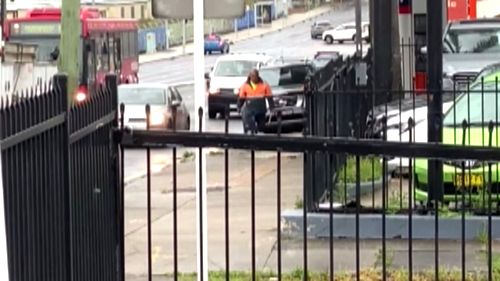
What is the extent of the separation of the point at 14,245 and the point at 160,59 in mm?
78212

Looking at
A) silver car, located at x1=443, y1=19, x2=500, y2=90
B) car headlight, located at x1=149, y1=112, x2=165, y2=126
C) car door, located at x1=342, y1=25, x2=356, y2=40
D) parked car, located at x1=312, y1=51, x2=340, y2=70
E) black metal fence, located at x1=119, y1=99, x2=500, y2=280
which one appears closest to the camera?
black metal fence, located at x1=119, y1=99, x2=500, y2=280

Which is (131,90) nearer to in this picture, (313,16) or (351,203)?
(351,203)

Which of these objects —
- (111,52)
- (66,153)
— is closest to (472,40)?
(111,52)

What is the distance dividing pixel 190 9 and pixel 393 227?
12.8ft

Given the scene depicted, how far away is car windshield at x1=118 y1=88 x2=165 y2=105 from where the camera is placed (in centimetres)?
3072

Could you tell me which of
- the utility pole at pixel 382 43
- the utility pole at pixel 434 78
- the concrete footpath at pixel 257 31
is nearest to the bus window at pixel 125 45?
the utility pole at pixel 382 43

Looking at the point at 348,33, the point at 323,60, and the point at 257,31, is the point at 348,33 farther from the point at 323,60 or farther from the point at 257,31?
the point at 323,60

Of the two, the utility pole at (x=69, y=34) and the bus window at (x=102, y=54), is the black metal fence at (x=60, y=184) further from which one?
the bus window at (x=102, y=54)

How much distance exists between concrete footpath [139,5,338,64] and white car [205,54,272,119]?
40462mm

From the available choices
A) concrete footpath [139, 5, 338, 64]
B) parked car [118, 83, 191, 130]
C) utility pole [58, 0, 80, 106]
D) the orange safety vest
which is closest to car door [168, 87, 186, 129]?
parked car [118, 83, 191, 130]

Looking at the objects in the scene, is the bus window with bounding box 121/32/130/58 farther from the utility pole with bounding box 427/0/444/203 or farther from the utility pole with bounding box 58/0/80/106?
the utility pole with bounding box 427/0/444/203

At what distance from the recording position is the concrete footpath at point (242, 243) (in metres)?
10.9

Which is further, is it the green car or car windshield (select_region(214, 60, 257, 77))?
car windshield (select_region(214, 60, 257, 77))

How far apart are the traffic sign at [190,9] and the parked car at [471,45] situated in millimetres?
14889
